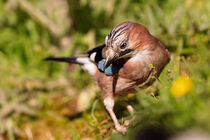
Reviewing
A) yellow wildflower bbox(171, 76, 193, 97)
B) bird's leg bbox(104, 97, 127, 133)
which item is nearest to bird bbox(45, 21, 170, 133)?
bird's leg bbox(104, 97, 127, 133)

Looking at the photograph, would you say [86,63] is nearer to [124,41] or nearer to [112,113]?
[124,41]

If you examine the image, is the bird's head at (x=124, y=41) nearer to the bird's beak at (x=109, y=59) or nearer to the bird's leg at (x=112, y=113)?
the bird's beak at (x=109, y=59)

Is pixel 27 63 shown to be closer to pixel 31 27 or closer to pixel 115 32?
pixel 31 27

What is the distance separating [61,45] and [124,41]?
2955 millimetres

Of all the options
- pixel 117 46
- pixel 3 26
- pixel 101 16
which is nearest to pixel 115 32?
pixel 117 46

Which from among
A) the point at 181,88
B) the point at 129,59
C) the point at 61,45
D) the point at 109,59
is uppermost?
the point at 61,45

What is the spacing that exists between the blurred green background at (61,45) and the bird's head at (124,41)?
0.67m

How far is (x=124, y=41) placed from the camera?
11.7 feet

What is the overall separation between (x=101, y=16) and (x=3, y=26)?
1.83 meters

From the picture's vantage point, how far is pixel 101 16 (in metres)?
6.01

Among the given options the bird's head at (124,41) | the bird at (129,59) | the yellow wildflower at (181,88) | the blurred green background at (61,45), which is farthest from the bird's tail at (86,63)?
the yellow wildflower at (181,88)

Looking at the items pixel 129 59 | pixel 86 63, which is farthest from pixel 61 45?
pixel 129 59

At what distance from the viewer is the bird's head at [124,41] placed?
3.52 m

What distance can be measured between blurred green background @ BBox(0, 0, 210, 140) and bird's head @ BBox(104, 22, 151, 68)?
26.4 inches
